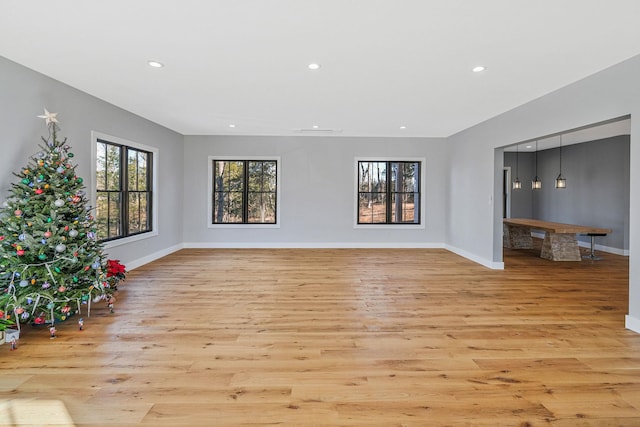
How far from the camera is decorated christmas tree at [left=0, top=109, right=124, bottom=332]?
277cm

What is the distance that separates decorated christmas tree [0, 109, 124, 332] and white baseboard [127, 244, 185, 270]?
2.19m

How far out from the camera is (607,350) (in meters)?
2.62

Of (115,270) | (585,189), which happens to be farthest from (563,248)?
(115,270)

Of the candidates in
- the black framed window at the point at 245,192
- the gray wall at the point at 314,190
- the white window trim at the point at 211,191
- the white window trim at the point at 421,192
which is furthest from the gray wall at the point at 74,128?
the white window trim at the point at 421,192

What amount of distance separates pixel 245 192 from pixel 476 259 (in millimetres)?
5084

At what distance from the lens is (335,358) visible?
2484mm

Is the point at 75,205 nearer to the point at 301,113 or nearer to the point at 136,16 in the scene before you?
the point at 136,16

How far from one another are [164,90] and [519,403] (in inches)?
188

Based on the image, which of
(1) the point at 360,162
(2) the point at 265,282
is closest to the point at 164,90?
(2) the point at 265,282

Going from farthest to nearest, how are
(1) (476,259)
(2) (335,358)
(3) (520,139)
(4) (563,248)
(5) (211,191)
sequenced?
(5) (211,191)
(4) (563,248)
(1) (476,259)
(3) (520,139)
(2) (335,358)

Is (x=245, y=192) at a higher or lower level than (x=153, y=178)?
lower

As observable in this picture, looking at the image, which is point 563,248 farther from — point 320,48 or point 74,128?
point 74,128

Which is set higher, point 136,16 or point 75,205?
point 136,16

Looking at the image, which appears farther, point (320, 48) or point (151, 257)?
point (151, 257)
